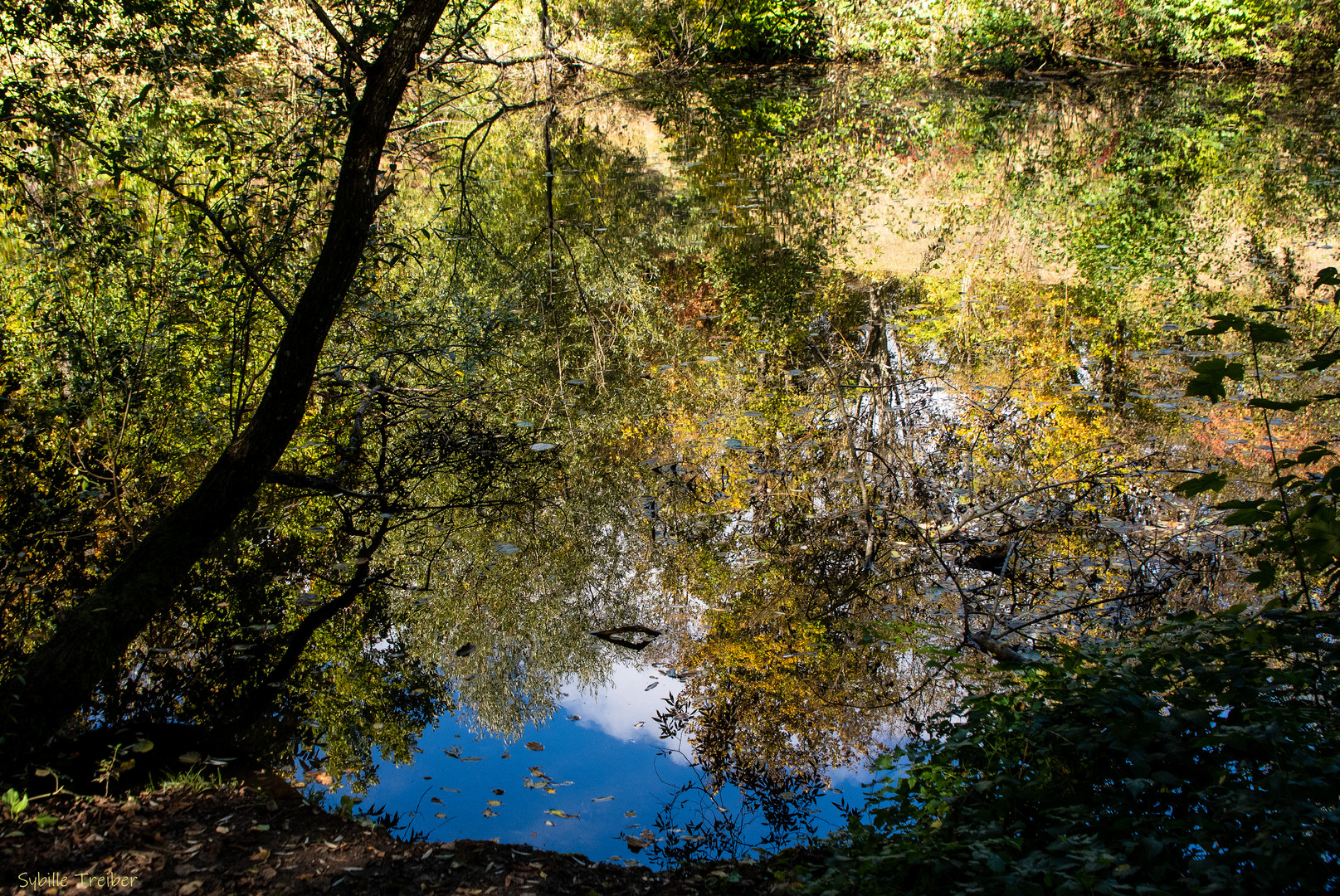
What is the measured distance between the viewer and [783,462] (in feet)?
18.4

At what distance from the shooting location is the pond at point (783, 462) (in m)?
3.61

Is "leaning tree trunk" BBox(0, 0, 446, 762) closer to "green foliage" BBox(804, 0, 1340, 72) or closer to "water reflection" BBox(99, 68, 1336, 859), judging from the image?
"water reflection" BBox(99, 68, 1336, 859)

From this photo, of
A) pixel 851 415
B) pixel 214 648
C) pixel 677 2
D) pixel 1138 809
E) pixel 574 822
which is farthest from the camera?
pixel 677 2

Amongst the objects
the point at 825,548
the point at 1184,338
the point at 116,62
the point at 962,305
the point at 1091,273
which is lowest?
the point at 825,548

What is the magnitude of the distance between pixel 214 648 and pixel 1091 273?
326 inches

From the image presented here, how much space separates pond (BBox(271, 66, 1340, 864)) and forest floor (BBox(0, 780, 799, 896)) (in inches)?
8.2

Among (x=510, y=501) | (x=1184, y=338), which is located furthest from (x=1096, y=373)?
(x=510, y=501)

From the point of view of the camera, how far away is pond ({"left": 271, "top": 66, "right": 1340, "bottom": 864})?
3.61 meters

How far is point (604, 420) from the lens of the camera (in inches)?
240

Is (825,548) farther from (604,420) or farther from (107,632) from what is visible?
(107,632)

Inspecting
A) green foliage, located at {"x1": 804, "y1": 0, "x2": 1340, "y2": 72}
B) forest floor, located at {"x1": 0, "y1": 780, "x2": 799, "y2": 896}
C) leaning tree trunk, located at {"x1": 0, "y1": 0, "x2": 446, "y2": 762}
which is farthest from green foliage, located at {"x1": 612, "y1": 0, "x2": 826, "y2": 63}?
forest floor, located at {"x1": 0, "y1": 780, "x2": 799, "y2": 896}

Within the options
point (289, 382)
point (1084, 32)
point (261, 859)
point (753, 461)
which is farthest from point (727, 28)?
point (261, 859)

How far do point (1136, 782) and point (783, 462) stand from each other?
3632 millimetres

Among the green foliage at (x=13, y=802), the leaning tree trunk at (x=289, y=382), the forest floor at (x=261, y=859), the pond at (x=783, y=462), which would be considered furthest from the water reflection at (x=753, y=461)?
the green foliage at (x=13, y=802)
